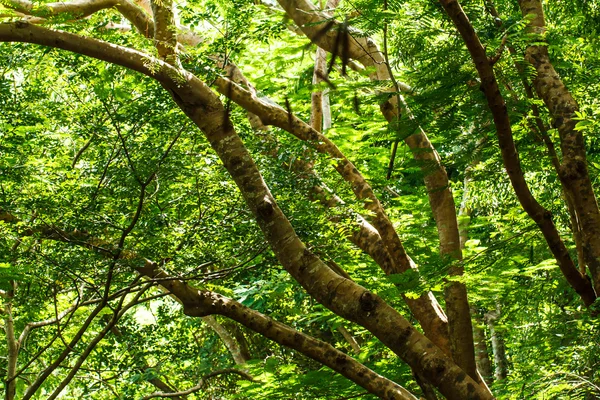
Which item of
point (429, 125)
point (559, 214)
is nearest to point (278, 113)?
point (429, 125)

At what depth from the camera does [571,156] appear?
5.34 meters

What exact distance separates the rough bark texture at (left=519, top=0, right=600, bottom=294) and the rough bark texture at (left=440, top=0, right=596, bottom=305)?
0.61 feet

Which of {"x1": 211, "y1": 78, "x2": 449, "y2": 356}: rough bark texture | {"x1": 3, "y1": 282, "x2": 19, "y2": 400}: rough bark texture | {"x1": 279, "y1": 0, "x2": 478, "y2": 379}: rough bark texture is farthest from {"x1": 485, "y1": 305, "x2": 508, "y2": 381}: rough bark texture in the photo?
{"x1": 3, "y1": 282, "x2": 19, "y2": 400}: rough bark texture

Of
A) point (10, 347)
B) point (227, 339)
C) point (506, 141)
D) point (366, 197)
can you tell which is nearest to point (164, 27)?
point (366, 197)

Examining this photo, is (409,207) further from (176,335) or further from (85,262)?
(85,262)

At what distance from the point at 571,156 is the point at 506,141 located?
1.09 m

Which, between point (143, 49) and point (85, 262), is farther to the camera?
point (85, 262)

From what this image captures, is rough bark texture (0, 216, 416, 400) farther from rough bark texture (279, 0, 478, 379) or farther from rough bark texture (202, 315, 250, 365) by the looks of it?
rough bark texture (202, 315, 250, 365)

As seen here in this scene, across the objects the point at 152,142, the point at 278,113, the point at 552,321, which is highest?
the point at 278,113

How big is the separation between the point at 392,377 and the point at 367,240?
245cm

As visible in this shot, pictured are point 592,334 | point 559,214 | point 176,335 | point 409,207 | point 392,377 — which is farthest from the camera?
point 176,335

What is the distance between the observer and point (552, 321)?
6215 mm

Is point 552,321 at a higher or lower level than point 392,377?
lower

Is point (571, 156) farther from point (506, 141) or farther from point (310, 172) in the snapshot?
point (310, 172)
